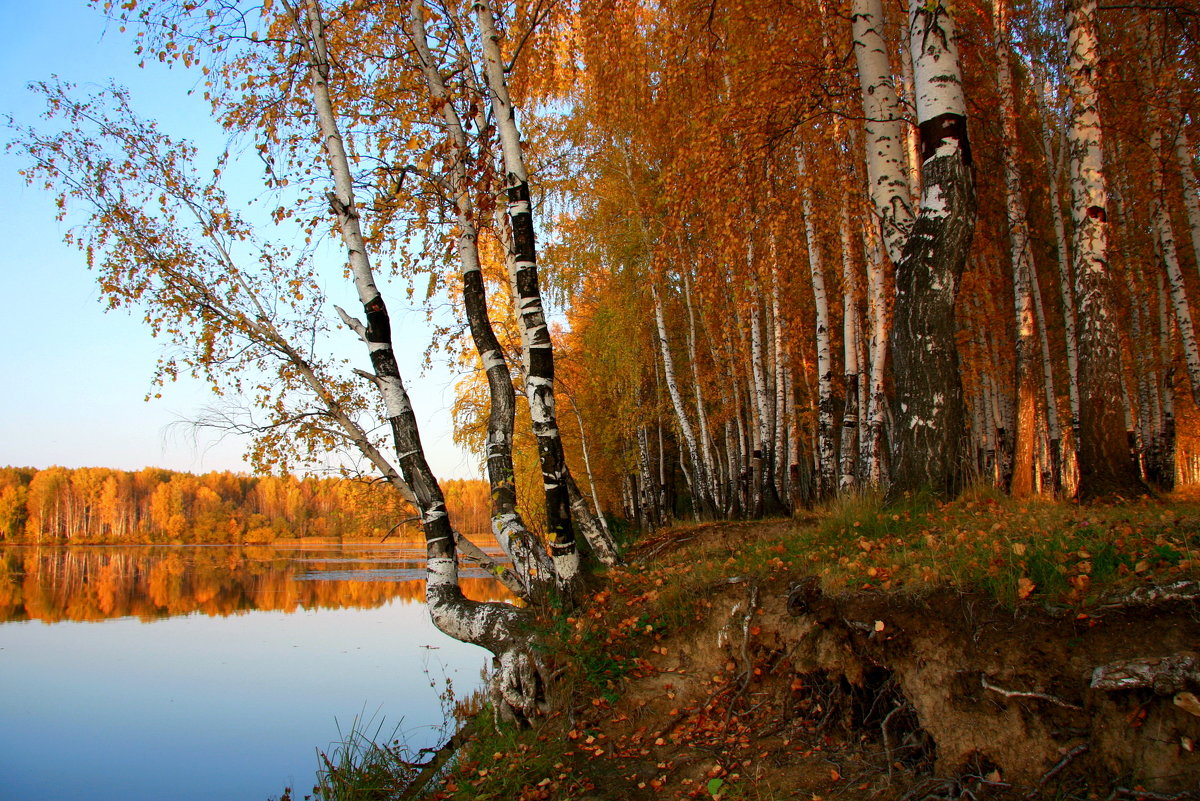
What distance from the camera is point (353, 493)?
9.53 meters

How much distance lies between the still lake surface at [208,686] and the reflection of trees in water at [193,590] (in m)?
0.19

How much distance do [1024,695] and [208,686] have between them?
1324 cm

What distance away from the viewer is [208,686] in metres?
11.8

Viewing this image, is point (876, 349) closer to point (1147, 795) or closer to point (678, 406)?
point (678, 406)

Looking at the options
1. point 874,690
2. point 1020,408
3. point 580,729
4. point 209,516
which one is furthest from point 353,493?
point 209,516

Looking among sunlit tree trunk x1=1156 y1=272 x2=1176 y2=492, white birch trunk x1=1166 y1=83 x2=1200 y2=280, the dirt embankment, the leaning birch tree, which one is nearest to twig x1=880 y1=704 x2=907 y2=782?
the dirt embankment

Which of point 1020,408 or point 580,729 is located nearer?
point 580,729

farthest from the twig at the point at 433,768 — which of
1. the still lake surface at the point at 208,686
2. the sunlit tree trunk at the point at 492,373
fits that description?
the sunlit tree trunk at the point at 492,373

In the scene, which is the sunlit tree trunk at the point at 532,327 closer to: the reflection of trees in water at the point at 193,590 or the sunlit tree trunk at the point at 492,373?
the sunlit tree trunk at the point at 492,373

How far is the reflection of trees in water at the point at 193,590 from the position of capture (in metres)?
20.8

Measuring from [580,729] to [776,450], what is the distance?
30.8 feet

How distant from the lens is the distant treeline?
247 ft

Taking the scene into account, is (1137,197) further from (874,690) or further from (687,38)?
(874,690)

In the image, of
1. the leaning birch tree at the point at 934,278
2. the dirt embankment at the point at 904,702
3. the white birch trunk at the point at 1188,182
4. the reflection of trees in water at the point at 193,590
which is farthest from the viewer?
the reflection of trees in water at the point at 193,590
